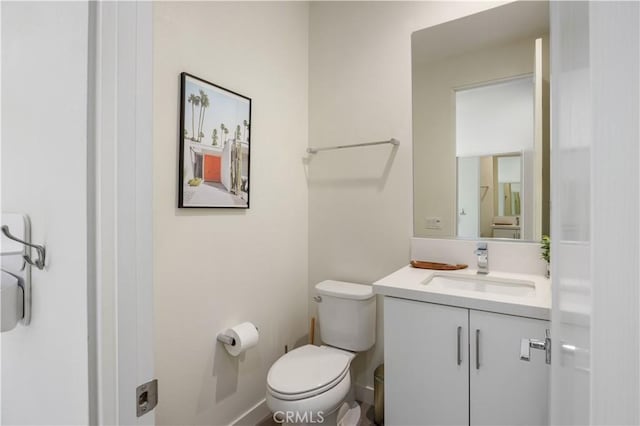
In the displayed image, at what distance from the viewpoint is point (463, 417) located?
51.3 inches

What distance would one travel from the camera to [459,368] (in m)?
1.31

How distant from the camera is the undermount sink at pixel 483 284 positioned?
1507 mm

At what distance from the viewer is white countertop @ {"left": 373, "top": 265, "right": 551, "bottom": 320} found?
3.87 ft

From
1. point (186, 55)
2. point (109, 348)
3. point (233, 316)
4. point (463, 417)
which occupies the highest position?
point (186, 55)

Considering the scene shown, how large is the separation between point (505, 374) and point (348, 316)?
86 centimetres

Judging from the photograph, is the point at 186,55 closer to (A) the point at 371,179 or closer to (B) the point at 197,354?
(A) the point at 371,179

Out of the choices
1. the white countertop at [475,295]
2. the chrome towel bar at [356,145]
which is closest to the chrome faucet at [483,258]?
the white countertop at [475,295]

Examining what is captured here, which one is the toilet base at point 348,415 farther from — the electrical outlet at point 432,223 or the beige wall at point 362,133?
the electrical outlet at point 432,223

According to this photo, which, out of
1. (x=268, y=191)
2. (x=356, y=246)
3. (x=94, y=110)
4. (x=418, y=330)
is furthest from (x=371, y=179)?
(x=94, y=110)

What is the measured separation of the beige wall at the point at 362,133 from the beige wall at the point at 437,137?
6cm

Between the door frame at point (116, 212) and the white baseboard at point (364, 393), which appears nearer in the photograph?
the door frame at point (116, 212)

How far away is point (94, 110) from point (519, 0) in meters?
1.94

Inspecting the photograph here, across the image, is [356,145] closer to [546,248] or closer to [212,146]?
[212,146]

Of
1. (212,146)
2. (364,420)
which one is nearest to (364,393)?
(364,420)
